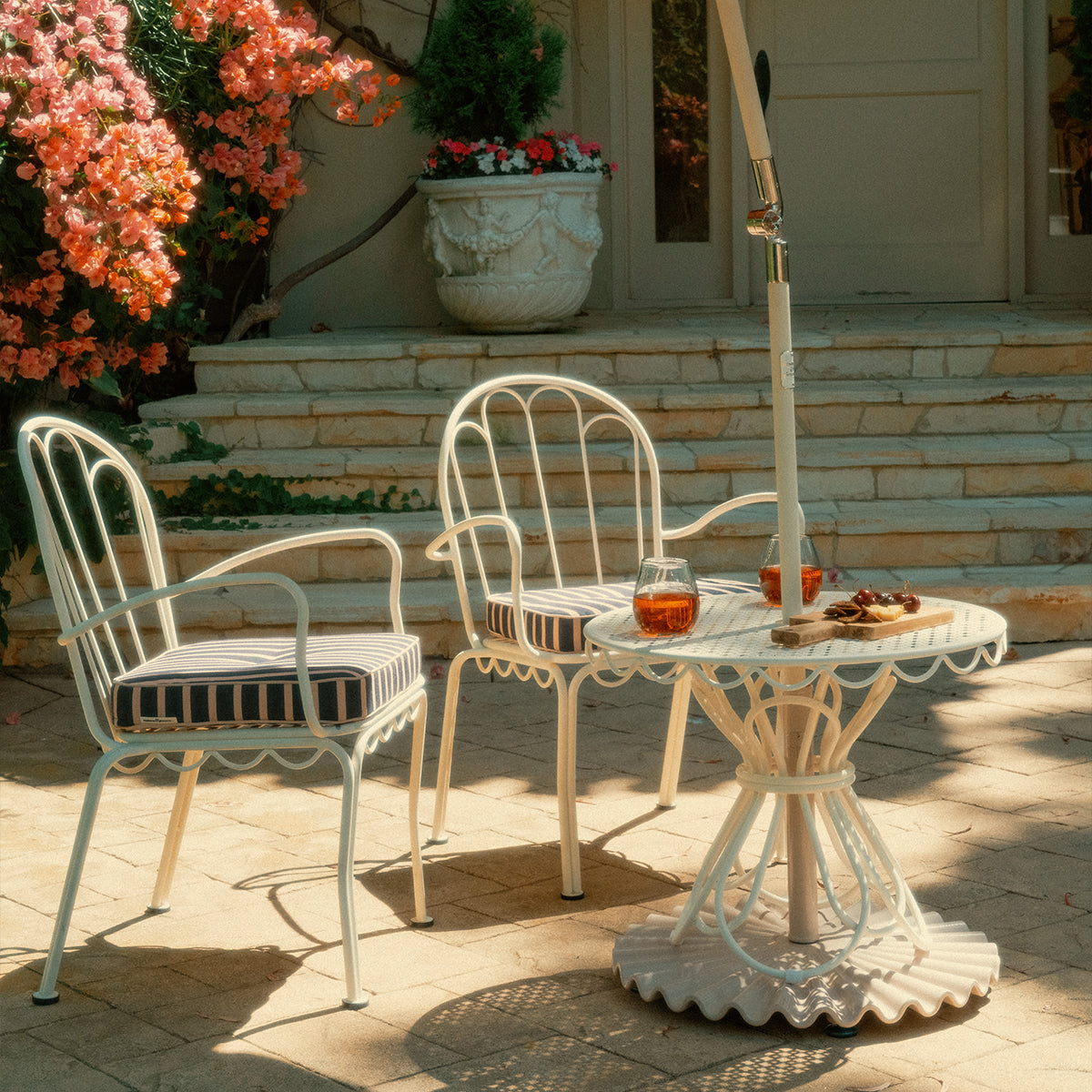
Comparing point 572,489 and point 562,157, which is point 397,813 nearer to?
point 572,489

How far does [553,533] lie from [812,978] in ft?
8.14

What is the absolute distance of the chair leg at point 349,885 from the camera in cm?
244

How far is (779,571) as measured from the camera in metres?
2.51

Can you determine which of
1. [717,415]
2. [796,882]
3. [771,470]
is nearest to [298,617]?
[796,882]

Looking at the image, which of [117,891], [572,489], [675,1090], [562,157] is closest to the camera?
[675,1090]

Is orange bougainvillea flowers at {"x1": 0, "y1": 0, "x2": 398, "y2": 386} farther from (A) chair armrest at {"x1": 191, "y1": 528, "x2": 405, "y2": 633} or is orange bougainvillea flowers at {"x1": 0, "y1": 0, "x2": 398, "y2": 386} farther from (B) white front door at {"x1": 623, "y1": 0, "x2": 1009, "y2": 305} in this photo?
(B) white front door at {"x1": 623, "y1": 0, "x2": 1009, "y2": 305}

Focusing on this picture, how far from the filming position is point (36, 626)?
15.5ft

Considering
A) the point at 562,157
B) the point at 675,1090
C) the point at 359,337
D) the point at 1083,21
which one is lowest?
the point at 675,1090

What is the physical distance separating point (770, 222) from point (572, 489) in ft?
9.98

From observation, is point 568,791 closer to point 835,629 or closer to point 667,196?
point 835,629

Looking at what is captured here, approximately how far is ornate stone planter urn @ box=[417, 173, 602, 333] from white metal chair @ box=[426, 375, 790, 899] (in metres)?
0.65

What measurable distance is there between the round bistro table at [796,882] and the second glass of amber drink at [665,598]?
0.11 ft

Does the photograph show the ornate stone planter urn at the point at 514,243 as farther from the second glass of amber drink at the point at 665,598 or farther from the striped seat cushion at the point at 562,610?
the second glass of amber drink at the point at 665,598

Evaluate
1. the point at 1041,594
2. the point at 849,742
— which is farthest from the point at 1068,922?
the point at 1041,594
